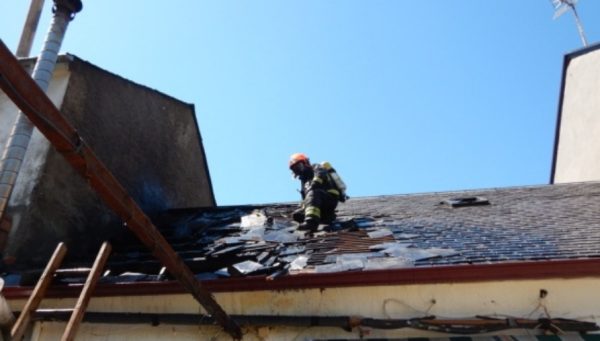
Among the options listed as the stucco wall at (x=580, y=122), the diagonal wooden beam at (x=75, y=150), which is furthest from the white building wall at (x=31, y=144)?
the stucco wall at (x=580, y=122)

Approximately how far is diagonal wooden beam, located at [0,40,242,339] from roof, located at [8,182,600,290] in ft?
4.95

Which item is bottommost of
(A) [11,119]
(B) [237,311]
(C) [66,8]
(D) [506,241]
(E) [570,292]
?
(B) [237,311]

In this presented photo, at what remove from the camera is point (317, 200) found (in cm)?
735

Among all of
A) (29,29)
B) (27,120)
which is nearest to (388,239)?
(27,120)

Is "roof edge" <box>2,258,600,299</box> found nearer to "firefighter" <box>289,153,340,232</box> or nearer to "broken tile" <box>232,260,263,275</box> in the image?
"broken tile" <box>232,260,263,275</box>

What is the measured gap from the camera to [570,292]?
473cm

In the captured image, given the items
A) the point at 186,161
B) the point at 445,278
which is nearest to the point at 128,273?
the point at 445,278

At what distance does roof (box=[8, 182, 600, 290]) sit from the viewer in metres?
5.02

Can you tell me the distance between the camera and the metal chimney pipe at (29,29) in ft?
35.5

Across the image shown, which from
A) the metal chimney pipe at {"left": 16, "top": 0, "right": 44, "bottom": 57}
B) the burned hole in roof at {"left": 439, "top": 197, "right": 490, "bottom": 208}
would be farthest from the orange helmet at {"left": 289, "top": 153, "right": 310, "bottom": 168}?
the metal chimney pipe at {"left": 16, "top": 0, "right": 44, "bottom": 57}

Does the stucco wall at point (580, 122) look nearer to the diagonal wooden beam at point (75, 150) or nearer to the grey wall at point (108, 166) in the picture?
the grey wall at point (108, 166)

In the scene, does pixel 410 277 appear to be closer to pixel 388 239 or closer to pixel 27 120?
pixel 388 239

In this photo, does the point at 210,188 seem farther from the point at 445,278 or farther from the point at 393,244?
the point at 445,278

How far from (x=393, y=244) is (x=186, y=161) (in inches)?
257
